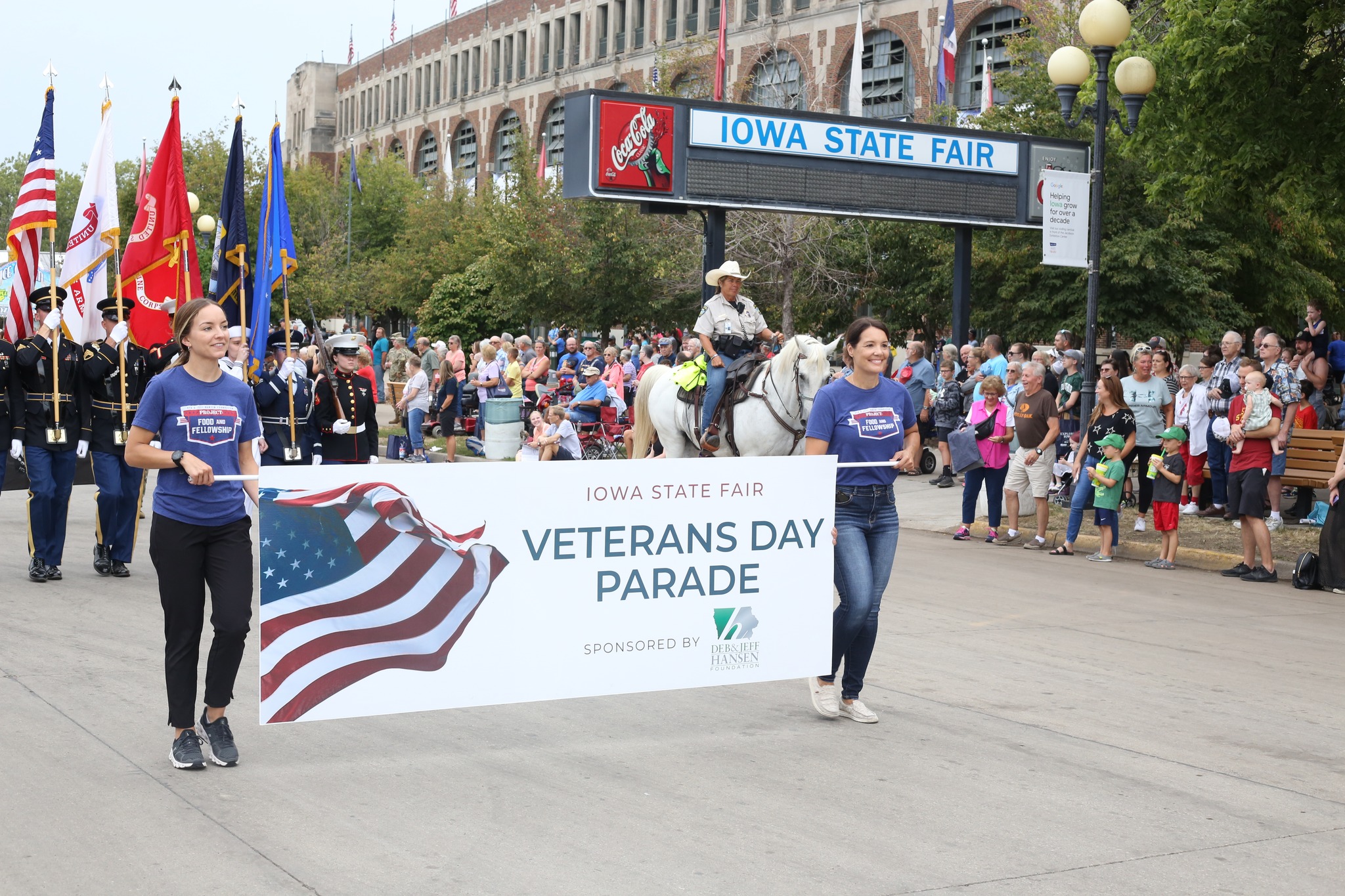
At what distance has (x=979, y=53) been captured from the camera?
45250mm

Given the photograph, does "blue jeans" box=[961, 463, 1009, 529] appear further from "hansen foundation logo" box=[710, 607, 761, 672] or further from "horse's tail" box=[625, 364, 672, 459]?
"hansen foundation logo" box=[710, 607, 761, 672]

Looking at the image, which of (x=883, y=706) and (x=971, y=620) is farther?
(x=971, y=620)

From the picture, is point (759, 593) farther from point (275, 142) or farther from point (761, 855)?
point (275, 142)

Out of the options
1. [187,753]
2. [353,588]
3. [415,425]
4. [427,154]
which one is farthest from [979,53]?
[427,154]

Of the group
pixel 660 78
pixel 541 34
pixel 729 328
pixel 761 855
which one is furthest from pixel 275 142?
pixel 541 34

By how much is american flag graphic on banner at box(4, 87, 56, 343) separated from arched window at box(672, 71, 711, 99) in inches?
1280

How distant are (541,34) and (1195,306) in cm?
5432

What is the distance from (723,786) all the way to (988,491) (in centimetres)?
1057

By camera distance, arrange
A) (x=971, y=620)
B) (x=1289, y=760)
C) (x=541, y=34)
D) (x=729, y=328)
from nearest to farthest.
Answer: (x=1289, y=760) → (x=971, y=620) → (x=729, y=328) → (x=541, y=34)

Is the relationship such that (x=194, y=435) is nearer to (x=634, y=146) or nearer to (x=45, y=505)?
(x=45, y=505)

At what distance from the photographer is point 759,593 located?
7.11 meters

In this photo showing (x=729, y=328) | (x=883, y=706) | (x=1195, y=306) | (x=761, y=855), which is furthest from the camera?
(x=1195, y=306)

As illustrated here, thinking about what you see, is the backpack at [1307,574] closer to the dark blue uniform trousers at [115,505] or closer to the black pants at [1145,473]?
the black pants at [1145,473]

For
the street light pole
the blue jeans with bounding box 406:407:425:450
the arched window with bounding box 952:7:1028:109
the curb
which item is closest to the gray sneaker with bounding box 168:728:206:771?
the curb
